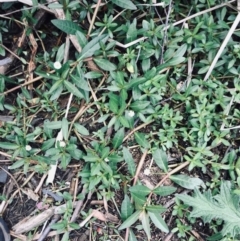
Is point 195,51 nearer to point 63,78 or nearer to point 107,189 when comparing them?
point 63,78

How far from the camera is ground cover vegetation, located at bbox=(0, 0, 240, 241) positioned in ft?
6.01

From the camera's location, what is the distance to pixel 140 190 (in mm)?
1813

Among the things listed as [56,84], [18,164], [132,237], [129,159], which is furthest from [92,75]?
[132,237]

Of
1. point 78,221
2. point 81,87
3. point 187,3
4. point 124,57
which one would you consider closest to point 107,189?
point 78,221

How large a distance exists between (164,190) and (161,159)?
0.45 ft

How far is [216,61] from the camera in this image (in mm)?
1862

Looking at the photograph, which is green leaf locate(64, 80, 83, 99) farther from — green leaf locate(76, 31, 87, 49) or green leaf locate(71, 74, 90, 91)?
green leaf locate(76, 31, 87, 49)

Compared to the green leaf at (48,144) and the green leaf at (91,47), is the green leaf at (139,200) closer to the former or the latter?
the green leaf at (48,144)

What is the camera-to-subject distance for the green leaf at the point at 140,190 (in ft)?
5.93

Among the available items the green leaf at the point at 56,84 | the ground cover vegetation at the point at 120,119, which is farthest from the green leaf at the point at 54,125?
the green leaf at the point at 56,84

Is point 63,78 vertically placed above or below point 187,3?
below

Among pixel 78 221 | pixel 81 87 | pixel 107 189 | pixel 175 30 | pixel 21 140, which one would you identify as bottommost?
pixel 78 221

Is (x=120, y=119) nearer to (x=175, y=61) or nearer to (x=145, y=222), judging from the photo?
(x=175, y=61)

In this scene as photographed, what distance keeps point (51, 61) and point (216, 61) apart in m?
0.76
